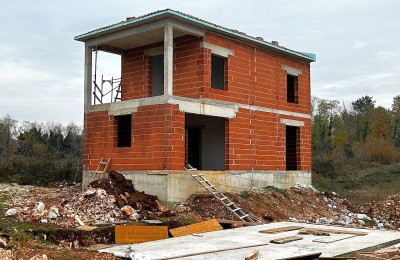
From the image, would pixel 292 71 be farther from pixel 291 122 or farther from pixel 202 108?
pixel 202 108

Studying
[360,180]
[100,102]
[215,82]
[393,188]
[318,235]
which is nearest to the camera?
[318,235]

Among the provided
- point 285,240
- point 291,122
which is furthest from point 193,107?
point 285,240

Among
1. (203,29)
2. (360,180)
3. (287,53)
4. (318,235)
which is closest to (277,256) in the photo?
(318,235)

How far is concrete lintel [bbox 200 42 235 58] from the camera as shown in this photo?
17.2 meters

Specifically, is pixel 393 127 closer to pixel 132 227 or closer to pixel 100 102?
pixel 100 102

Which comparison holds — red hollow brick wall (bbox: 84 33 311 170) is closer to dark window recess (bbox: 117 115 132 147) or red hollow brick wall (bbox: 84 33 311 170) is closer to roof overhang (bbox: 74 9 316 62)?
roof overhang (bbox: 74 9 316 62)

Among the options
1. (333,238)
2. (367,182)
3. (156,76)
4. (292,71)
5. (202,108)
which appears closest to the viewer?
(333,238)

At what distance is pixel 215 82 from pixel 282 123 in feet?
11.4

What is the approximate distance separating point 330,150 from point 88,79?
38177mm

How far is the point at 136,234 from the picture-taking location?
11.9 meters

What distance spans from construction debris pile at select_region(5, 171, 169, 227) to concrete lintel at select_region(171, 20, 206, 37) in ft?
17.8

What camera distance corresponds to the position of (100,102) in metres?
19.0

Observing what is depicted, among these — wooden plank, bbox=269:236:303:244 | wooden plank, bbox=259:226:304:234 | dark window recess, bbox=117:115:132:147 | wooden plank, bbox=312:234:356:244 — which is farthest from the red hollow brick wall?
wooden plank, bbox=312:234:356:244

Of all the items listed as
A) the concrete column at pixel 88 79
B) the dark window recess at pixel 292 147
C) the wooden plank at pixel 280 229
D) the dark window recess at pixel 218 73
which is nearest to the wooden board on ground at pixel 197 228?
the wooden plank at pixel 280 229
